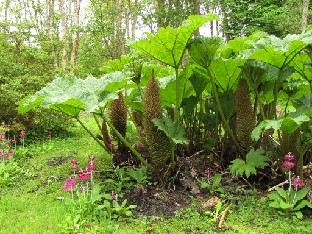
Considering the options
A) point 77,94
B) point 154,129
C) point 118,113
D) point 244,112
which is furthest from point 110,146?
point 244,112

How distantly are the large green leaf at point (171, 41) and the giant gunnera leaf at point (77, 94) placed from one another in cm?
36

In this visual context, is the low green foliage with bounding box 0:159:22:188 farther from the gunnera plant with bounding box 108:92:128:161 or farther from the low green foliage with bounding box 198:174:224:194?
the low green foliage with bounding box 198:174:224:194

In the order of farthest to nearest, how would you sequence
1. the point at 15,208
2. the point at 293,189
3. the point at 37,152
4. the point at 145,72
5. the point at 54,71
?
the point at 54,71 → the point at 37,152 → the point at 145,72 → the point at 15,208 → the point at 293,189

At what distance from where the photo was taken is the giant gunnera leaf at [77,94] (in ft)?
9.96

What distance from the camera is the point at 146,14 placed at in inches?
621

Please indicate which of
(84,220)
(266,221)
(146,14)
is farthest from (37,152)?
(146,14)

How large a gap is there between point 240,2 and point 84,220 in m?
20.1

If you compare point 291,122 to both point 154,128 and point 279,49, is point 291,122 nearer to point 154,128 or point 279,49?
point 279,49

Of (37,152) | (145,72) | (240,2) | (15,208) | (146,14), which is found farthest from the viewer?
(240,2)

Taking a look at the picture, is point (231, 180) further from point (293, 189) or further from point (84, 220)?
point (84, 220)

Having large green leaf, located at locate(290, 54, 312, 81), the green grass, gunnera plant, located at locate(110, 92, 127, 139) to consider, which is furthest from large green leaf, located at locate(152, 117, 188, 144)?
large green leaf, located at locate(290, 54, 312, 81)

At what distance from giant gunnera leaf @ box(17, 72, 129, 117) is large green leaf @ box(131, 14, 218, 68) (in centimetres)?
36

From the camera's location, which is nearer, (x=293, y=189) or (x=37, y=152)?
(x=293, y=189)

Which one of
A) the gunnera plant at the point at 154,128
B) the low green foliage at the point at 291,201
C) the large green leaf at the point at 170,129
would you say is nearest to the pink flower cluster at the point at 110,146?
A: the gunnera plant at the point at 154,128
